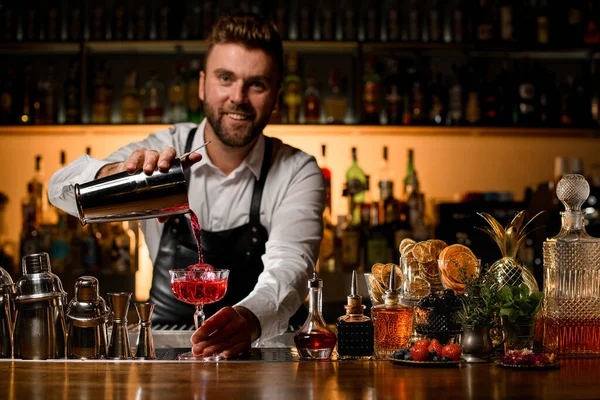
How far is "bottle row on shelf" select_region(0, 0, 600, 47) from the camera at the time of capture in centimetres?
365

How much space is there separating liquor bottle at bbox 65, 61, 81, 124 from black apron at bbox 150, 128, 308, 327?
1.39 meters

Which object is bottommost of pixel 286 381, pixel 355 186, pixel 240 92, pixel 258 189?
pixel 286 381

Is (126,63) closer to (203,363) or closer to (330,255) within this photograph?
(330,255)

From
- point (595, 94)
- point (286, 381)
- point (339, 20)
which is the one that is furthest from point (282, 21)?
point (286, 381)

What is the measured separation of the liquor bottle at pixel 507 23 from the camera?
145 inches

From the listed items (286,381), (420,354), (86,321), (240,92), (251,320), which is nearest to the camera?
(286,381)

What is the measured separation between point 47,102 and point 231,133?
5.28ft

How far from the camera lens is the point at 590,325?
1.63m

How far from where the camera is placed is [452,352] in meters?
1.49

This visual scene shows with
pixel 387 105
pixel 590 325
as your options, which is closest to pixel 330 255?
pixel 387 105

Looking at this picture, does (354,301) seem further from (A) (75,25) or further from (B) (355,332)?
(A) (75,25)

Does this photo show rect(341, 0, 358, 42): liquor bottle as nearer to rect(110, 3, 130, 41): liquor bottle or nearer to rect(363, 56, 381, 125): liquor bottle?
rect(363, 56, 381, 125): liquor bottle

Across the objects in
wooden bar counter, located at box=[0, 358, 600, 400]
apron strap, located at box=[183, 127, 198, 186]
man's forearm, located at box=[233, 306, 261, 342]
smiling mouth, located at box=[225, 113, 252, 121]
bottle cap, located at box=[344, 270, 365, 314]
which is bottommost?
wooden bar counter, located at box=[0, 358, 600, 400]

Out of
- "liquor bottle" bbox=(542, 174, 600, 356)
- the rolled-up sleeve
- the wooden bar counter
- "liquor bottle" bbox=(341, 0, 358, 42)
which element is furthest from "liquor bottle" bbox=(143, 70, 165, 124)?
"liquor bottle" bbox=(542, 174, 600, 356)
